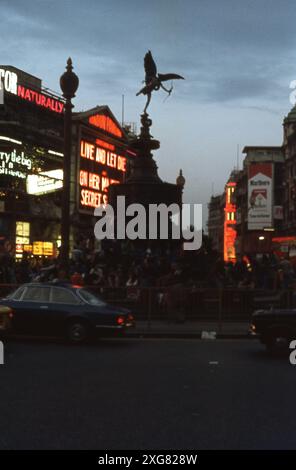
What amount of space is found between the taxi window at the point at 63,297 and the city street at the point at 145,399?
4.31 feet

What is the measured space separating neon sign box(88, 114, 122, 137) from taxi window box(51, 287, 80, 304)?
49.8 metres

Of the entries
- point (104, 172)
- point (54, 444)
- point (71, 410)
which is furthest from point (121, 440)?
point (104, 172)

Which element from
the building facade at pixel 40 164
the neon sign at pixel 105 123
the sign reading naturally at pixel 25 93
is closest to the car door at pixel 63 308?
the building facade at pixel 40 164

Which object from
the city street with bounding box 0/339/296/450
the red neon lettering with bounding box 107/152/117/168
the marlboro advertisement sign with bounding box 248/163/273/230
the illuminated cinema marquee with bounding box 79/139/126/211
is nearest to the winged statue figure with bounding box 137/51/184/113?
the city street with bounding box 0/339/296/450

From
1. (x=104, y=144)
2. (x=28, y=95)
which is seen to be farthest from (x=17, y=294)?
(x=104, y=144)

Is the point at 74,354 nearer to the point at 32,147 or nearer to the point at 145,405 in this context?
the point at 145,405

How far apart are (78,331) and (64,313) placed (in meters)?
0.53

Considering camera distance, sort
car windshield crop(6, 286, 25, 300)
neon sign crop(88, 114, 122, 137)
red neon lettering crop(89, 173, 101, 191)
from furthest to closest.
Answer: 1. neon sign crop(88, 114, 122, 137)
2. red neon lettering crop(89, 173, 101, 191)
3. car windshield crop(6, 286, 25, 300)

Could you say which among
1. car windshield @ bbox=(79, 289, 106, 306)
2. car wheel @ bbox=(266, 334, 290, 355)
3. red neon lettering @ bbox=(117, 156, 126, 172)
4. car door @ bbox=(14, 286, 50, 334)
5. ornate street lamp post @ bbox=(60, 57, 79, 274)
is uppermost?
red neon lettering @ bbox=(117, 156, 126, 172)

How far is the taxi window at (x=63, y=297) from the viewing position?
16672 millimetres

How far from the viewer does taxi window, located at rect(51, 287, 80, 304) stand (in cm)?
1667

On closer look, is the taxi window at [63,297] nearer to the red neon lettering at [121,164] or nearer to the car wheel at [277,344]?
the car wheel at [277,344]

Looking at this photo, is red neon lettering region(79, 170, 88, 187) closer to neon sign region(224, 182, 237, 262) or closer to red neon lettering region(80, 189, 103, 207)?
red neon lettering region(80, 189, 103, 207)

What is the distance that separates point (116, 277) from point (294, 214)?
65.0m
